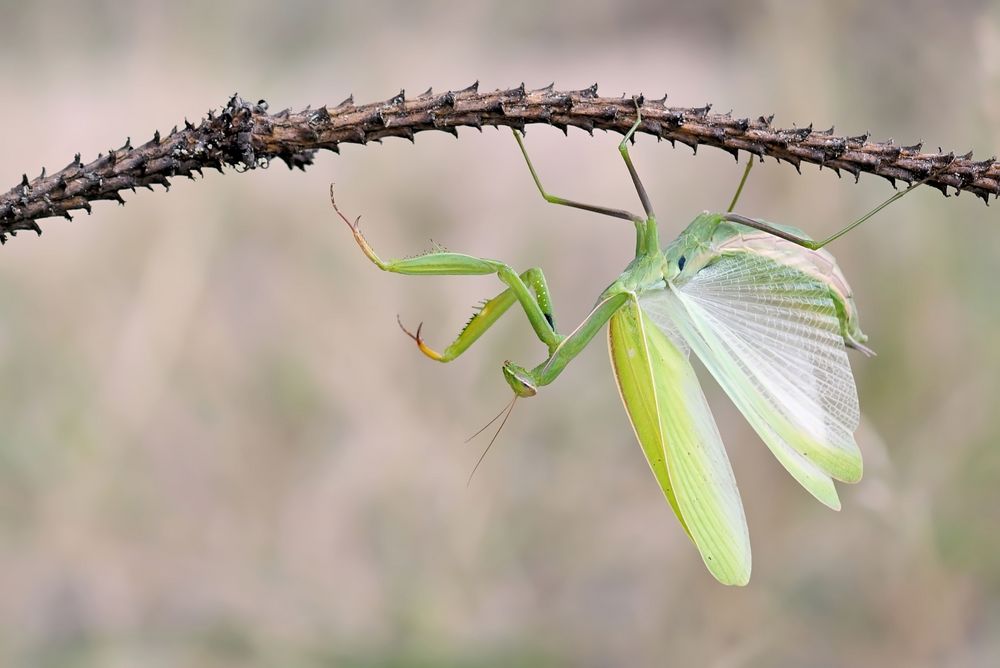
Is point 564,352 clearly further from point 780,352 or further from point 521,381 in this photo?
point 780,352

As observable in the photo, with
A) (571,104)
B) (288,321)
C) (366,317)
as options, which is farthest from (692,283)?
(288,321)

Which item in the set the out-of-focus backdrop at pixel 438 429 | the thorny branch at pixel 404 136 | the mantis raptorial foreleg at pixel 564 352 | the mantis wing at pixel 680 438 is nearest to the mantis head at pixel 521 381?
the mantis raptorial foreleg at pixel 564 352

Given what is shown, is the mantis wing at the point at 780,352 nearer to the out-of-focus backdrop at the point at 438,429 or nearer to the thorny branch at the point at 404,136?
the thorny branch at the point at 404,136

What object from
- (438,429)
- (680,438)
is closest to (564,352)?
(680,438)

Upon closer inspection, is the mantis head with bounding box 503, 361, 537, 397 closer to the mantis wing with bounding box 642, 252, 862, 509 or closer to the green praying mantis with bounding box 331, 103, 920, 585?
the green praying mantis with bounding box 331, 103, 920, 585

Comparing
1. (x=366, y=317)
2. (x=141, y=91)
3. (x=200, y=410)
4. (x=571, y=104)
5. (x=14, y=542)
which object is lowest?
(x=571, y=104)

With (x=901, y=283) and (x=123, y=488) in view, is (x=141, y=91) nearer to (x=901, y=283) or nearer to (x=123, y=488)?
(x=123, y=488)

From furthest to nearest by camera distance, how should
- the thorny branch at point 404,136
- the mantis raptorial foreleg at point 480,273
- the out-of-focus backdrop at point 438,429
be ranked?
the out-of-focus backdrop at point 438,429 < the mantis raptorial foreleg at point 480,273 < the thorny branch at point 404,136
